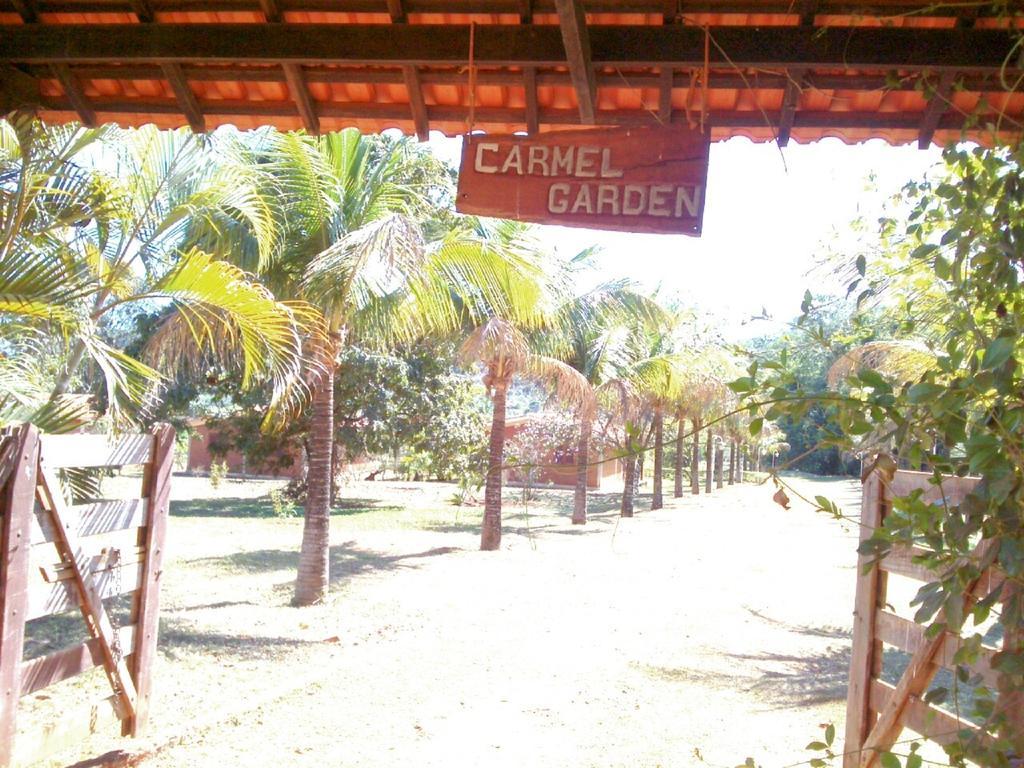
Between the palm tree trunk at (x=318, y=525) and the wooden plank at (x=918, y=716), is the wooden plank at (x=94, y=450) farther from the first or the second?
the palm tree trunk at (x=318, y=525)

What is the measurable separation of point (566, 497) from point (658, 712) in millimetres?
30921

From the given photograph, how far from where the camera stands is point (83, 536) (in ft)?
18.9

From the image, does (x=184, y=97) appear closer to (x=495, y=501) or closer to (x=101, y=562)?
(x=101, y=562)

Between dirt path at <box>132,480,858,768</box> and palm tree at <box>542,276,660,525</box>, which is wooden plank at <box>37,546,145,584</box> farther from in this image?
palm tree at <box>542,276,660,525</box>

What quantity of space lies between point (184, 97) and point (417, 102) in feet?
3.28

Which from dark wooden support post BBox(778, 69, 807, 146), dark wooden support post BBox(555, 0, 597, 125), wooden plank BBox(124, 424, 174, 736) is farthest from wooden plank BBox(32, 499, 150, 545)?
dark wooden support post BBox(778, 69, 807, 146)

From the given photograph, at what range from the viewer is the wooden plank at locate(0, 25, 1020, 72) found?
355 cm

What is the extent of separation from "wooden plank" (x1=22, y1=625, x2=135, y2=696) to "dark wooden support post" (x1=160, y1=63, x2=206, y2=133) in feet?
9.84

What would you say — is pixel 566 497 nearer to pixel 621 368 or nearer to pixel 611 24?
pixel 621 368

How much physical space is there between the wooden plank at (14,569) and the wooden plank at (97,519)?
0.29 meters

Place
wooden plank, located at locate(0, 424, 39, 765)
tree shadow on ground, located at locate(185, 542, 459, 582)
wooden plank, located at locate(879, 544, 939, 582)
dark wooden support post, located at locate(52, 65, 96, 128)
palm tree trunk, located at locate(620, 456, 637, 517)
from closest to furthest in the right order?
1. dark wooden support post, located at locate(52, 65, 96, 128)
2. wooden plank, located at locate(879, 544, 939, 582)
3. wooden plank, located at locate(0, 424, 39, 765)
4. tree shadow on ground, located at locate(185, 542, 459, 582)
5. palm tree trunk, located at locate(620, 456, 637, 517)

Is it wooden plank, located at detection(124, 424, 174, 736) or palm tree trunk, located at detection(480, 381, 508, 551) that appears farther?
palm tree trunk, located at detection(480, 381, 508, 551)

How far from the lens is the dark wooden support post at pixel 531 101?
392 cm

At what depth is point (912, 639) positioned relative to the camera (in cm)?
426
